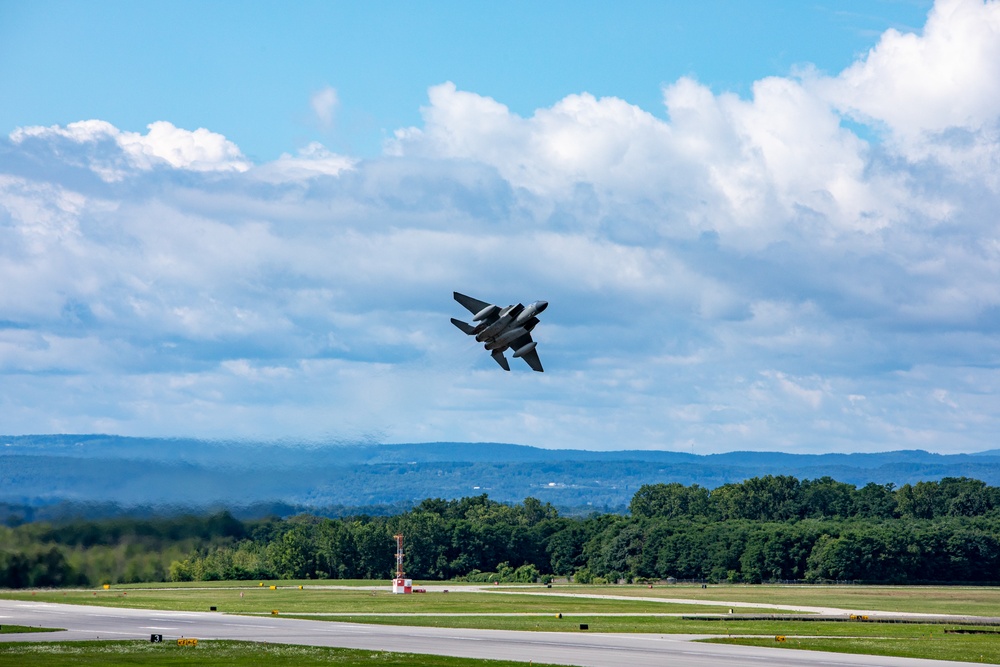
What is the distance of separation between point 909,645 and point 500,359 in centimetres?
2856

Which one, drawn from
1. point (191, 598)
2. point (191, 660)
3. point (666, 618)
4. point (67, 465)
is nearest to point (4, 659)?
point (191, 660)

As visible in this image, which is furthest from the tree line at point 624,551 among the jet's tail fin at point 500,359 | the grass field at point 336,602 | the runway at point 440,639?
the jet's tail fin at point 500,359

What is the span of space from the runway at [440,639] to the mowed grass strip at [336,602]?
11850mm

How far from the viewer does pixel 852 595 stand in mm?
130750

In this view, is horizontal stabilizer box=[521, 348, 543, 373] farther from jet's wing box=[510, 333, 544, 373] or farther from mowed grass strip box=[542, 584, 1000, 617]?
mowed grass strip box=[542, 584, 1000, 617]

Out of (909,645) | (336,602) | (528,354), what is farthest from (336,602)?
(909,645)

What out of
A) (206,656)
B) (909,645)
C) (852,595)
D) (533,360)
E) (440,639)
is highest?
(533,360)

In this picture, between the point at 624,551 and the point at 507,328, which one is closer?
the point at 507,328

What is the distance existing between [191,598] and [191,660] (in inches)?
2627

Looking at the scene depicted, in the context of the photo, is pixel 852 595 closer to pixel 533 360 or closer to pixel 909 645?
pixel 909 645

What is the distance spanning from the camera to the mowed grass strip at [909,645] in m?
64.2

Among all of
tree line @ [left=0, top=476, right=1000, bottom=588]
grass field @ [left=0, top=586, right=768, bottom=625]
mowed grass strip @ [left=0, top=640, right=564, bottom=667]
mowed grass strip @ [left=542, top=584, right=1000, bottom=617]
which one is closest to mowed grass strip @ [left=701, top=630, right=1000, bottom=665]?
mowed grass strip @ [left=0, top=640, right=564, bottom=667]

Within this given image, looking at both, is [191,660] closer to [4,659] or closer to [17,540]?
[4,659]

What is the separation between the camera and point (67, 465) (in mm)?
74500
